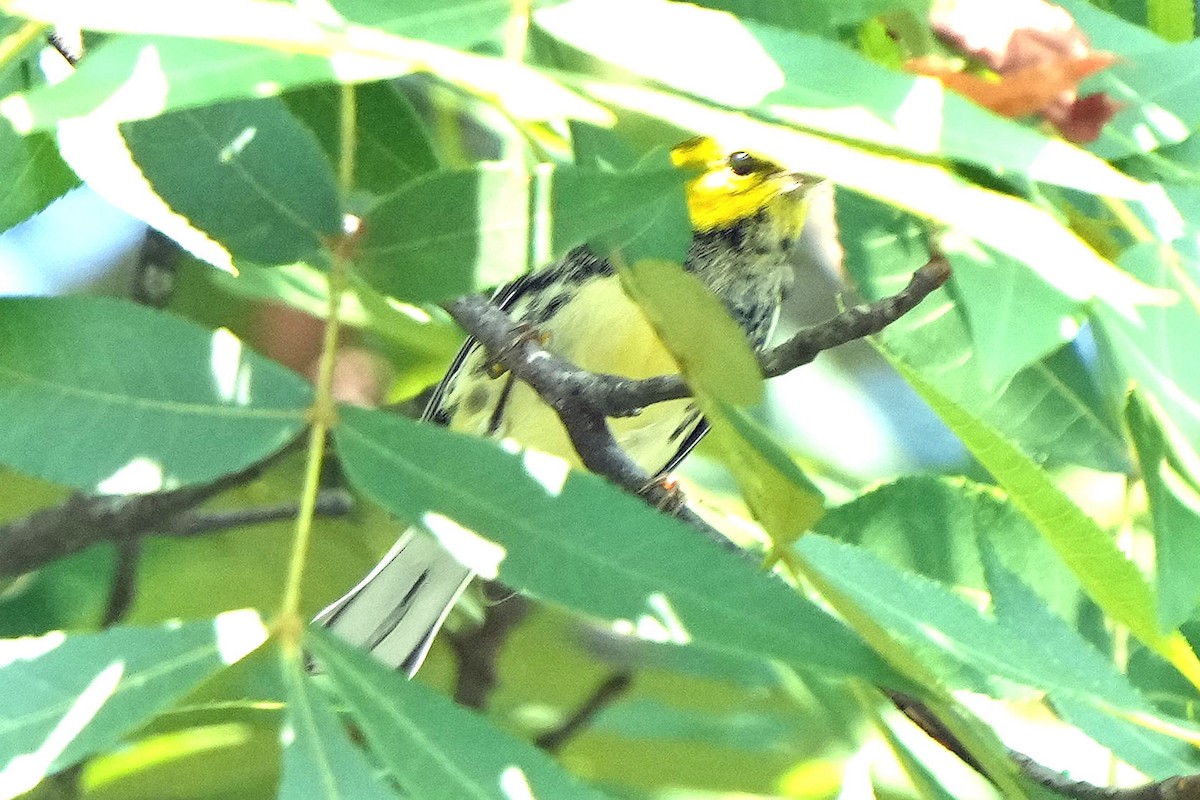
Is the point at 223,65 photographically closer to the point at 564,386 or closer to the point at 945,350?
the point at 564,386

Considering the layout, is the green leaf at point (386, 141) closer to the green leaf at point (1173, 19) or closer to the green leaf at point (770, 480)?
the green leaf at point (770, 480)

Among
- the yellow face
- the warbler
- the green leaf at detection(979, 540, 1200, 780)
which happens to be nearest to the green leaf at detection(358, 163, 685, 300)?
the green leaf at detection(979, 540, 1200, 780)

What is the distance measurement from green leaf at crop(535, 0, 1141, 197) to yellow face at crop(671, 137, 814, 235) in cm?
77

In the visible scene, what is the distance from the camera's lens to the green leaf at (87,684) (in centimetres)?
46

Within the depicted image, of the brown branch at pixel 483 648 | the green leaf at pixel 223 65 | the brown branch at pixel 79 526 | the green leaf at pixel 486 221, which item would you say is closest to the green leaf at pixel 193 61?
the green leaf at pixel 223 65

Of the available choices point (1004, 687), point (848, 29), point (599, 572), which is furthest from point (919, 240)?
point (599, 572)

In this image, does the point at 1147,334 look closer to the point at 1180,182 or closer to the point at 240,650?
the point at 1180,182

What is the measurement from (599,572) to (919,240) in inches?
15.3

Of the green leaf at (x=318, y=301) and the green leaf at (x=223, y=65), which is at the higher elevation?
the green leaf at (x=223, y=65)

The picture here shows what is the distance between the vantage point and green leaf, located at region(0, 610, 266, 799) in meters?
0.46

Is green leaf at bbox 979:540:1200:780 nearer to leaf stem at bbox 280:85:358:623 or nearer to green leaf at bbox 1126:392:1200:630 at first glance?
green leaf at bbox 1126:392:1200:630

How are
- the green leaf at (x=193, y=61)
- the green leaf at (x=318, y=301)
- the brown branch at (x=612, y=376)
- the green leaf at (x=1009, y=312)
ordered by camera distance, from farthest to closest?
the green leaf at (x=318, y=301)
the brown branch at (x=612, y=376)
the green leaf at (x=1009, y=312)
the green leaf at (x=193, y=61)

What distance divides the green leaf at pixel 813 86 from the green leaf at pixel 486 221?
0.08 m

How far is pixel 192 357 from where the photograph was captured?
0.55 m
